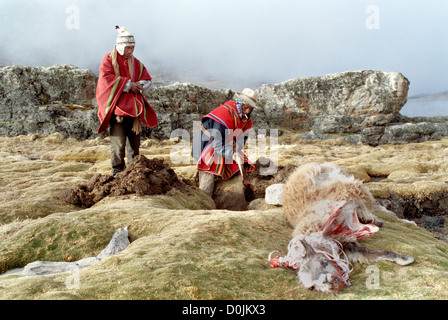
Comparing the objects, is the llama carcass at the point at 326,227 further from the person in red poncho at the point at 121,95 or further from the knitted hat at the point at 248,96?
the person in red poncho at the point at 121,95

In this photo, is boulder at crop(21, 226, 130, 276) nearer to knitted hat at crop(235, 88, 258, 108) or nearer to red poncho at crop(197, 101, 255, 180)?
red poncho at crop(197, 101, 255, 180)

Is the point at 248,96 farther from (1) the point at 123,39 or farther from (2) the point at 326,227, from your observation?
(2) the point at 326,227

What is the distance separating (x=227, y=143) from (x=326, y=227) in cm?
434

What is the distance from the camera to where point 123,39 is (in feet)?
20.9

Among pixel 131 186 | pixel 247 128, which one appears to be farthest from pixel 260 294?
pixel 247 128

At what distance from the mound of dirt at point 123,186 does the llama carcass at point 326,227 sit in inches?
102

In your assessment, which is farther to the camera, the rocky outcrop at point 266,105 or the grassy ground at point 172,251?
the rocky outcrop at point 266,105

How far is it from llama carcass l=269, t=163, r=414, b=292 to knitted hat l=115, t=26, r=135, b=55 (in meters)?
4.26

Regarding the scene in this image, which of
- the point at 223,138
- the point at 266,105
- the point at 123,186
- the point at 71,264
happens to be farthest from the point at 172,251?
the point at 266,105

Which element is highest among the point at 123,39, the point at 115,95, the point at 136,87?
the point at 123,39

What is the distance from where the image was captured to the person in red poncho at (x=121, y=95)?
6512mm

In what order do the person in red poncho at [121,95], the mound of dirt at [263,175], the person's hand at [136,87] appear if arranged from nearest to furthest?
the person in red poncho at [121,95] < the person's hand at [136,87] < the mound of dirt at [263,175]

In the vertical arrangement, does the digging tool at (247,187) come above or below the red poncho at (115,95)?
below

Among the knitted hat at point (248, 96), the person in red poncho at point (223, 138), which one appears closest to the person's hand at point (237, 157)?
the person in red poncho at point (223, 138)
